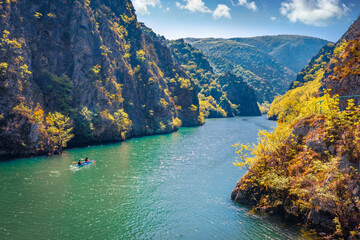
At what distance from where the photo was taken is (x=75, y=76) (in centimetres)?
8444

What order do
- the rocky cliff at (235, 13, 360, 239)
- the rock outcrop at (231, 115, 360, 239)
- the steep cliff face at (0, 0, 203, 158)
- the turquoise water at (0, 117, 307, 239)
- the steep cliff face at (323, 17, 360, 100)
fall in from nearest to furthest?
the rock outcrop at (231, 115, 360, 239), the rocky cliff at (235, 13, 360, 239), the turquoise water at (0, 117, 307, 239), the steep cliff face at (323, 17, 360, 100), the steep cliff face at (0, 0, 203, 158)

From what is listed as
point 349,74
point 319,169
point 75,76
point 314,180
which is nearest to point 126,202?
point 314,180

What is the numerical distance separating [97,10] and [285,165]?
4362 inches

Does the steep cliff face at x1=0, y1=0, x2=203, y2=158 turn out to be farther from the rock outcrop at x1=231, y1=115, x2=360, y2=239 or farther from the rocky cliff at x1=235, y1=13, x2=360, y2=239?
the rock outcrop at x1=231, y1=115, x2=360, y2=239

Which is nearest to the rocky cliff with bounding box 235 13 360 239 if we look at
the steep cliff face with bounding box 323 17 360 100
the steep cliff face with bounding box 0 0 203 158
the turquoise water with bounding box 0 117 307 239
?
the steep cliff face with bounding box 323 17 360 100

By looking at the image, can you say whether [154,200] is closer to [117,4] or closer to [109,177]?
[109,177]

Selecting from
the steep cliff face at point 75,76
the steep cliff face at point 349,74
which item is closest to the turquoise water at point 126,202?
the steep cliff face at point 75,76

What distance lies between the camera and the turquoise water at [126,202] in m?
26.9

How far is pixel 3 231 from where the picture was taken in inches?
1030

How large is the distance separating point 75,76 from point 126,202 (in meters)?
62.9

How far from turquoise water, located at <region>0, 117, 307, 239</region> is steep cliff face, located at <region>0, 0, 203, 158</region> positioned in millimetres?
12733

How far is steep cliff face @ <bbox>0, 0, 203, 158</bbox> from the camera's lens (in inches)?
2448

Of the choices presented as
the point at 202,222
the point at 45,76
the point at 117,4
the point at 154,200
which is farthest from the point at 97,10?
the point at 202,222

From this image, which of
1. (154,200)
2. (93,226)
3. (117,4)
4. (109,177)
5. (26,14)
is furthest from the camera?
(117,4)
